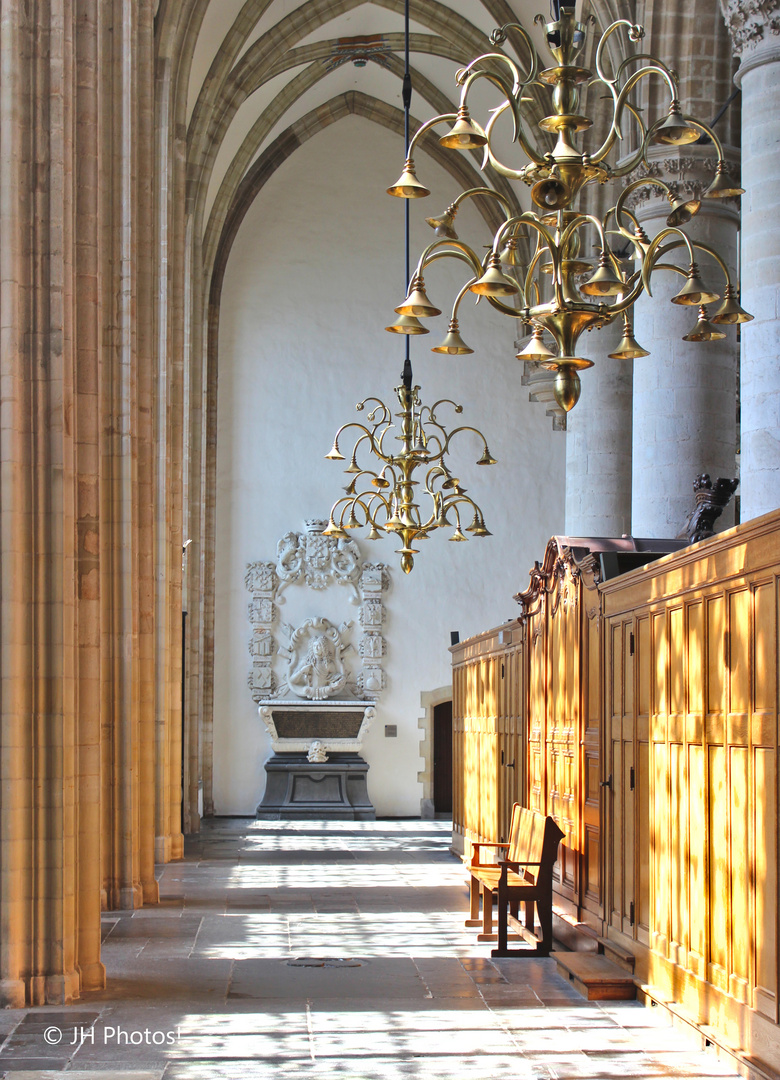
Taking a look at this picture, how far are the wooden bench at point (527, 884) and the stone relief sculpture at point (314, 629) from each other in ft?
34.0

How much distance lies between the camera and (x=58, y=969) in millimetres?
5719

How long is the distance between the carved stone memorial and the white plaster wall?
0.74 ft

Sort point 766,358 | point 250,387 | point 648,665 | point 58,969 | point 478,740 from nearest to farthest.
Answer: point 58,969 < point 648,665 < point 766,358 < point 478,740 < point 250,387

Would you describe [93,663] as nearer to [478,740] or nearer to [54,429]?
[54,429]

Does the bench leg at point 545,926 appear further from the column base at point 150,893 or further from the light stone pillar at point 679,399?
the light stone pillar at point 679,399

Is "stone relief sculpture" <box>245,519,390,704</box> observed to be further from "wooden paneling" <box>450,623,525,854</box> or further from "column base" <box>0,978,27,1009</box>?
"column base" <box>0,978,27,1009</box>

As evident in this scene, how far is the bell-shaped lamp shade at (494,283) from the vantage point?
6.11m

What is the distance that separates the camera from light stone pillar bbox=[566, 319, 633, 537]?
1360 centimetres

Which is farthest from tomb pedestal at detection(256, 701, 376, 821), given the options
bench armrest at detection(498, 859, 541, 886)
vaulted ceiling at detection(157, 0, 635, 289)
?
bench armrest at detection(498, 859, 541, 886)

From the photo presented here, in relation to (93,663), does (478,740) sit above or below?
below

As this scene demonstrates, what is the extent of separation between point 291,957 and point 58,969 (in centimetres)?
152

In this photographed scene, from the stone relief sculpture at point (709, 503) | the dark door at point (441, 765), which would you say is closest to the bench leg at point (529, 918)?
the stone relief sculpture at point (709, 503)

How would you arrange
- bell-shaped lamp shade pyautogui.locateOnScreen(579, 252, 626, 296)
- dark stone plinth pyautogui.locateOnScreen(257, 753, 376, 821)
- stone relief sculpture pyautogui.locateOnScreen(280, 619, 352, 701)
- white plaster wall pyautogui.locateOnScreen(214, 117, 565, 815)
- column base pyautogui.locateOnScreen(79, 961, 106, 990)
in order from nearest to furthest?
column base pyautogui.locateOnScreen(79, 961, 106, 990), bell-shaped lamp shade pyautogui.locateOnScreen(579, 252, 626, 296), dark stone plinth pyautogui.locateOnScreen(257, 753, 376, 821), stone relief sculpture pyautogui.locateOnScreen(280, 619, 352, 701), white plaster wall pyautogui.locateOnScreen(214, 117, 565, 815)

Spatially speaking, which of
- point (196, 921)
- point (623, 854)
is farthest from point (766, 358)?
point (196, 921)
